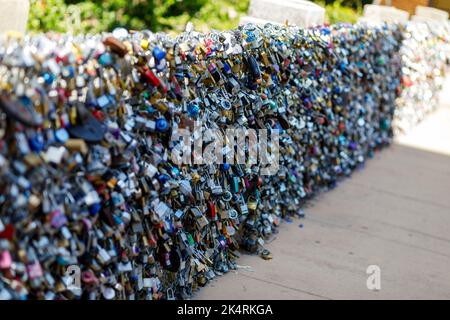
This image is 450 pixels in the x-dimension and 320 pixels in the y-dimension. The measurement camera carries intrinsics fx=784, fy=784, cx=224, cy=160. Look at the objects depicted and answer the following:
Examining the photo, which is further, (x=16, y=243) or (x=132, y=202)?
(x=132, y=202)

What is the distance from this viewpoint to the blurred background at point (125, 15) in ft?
38.5

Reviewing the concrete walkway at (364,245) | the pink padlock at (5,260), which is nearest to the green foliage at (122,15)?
the concrete walkway at (364,245)

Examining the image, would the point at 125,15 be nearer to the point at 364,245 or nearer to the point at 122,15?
the point at 122,15

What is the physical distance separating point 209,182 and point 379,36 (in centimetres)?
472

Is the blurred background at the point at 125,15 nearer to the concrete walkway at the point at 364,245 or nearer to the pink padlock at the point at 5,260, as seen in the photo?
the concrete walkway at the point at 364,245

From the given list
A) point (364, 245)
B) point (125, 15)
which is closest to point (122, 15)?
point (125, 15)

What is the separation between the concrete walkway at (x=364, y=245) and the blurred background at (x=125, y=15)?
449 centimetres

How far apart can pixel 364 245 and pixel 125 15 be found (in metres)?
→ 7.56

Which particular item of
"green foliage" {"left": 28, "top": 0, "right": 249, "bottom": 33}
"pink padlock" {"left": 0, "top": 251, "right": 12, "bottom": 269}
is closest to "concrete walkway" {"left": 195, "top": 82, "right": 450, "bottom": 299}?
"pink padlock" {"left": 0, "top": 251, "right": 12, "bottom": 269}

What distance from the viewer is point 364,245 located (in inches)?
261
